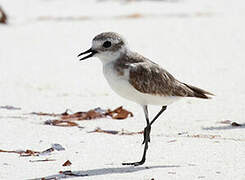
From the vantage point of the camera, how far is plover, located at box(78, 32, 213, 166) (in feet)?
19.0

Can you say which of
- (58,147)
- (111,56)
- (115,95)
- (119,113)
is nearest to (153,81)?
(111,56)

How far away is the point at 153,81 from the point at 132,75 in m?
0.31

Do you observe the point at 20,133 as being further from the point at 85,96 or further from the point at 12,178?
the point at 85,96

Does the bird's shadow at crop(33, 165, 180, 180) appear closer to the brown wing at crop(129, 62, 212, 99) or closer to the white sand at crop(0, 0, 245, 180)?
the white sand at crop(0, 0, 245, 180)

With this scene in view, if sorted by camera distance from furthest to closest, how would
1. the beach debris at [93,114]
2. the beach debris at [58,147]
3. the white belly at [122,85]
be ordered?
the beach debris at [93,114], the beach debris at [58,147], the white belly at [122,85]

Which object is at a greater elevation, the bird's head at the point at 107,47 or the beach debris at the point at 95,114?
the bird's head at the point at 107,47

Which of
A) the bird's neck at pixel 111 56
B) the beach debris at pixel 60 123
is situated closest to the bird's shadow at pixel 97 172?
the bird's neck at pixel 111 56

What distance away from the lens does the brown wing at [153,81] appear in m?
5.82

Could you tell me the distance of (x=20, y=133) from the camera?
23.7ft

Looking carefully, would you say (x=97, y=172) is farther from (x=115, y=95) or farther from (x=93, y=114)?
(x=115, y=95)

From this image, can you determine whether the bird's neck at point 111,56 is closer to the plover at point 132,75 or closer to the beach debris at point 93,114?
the plover at point 132,75

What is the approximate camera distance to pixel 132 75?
19.0 feet

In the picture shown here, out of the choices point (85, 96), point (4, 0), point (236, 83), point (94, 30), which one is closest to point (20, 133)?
point (85, 96)

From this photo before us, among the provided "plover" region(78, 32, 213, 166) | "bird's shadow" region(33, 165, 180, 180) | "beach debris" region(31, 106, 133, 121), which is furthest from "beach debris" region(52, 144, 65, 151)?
"beach debris" region(31, 106, 133, 121)
